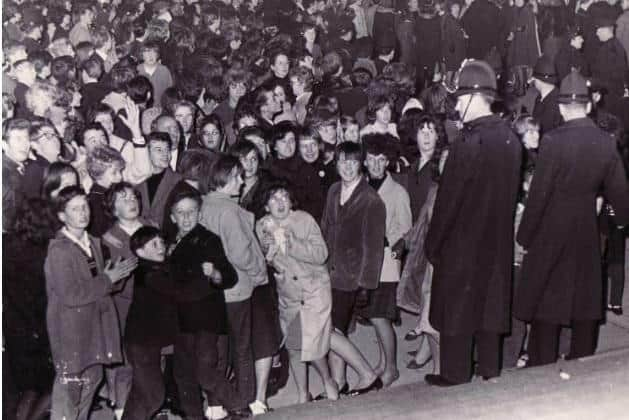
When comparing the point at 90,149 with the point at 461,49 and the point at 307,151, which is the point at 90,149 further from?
the point at 461,49

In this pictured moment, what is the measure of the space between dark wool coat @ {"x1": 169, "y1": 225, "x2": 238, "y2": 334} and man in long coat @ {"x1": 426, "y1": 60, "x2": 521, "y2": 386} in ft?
3.99

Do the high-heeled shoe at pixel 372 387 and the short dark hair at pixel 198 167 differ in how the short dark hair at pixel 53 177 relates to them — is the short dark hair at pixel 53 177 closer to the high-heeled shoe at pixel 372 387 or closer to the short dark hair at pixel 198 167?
the short dark hair at pixel 198 167

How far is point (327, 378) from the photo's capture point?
5.50m

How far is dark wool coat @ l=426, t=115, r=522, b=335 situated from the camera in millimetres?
4734

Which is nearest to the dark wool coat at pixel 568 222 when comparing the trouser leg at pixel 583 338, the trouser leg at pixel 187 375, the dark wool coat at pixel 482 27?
the trouser leg at pixel 583 338

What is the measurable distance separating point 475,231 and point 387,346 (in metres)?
1.35

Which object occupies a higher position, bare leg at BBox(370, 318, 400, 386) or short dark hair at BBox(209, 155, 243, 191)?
short dark hair at BBox(209, 155, 243, 191)

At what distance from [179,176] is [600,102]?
3.96m

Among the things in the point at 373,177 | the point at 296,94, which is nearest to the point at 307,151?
the point at 373,177

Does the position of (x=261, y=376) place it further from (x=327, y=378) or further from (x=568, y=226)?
(x=568, y=226)

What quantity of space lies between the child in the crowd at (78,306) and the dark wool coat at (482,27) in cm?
856

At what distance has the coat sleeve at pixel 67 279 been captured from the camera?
463 centimetres

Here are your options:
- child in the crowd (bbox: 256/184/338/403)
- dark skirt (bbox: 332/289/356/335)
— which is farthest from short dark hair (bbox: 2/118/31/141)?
dark skirt (bbox: 332/289/356/335)

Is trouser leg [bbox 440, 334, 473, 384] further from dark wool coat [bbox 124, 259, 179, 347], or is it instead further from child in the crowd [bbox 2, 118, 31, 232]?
child in the crowd [bbox 2, 118, 31, 232]
